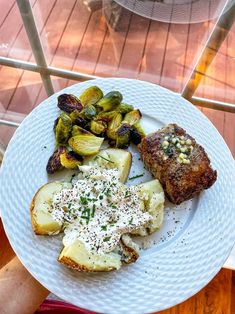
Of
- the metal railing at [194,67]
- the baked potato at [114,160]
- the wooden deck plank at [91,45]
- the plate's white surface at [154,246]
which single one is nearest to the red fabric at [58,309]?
the plate's white surface at [154,246]

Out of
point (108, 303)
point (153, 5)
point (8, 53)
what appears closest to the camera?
point (108, 303)

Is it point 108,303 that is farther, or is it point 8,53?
point 8,53

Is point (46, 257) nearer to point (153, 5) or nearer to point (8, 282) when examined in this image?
point (8, 282)

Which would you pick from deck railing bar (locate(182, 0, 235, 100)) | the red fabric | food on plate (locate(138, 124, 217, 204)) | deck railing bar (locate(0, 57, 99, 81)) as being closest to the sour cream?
food on plate (locate(138, 124, 217, 204))

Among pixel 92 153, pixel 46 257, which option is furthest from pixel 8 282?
pixel 92 153

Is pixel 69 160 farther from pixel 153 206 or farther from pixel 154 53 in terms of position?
pixel 154 53

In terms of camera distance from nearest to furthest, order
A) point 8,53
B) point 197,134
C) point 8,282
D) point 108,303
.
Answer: point 108,303
point 8,282
point 197,134
point 8,53
